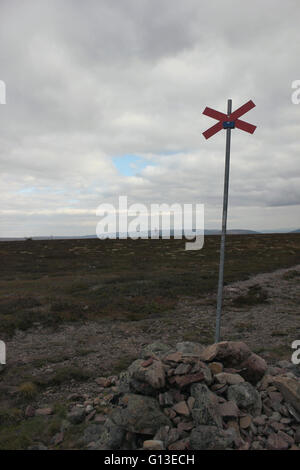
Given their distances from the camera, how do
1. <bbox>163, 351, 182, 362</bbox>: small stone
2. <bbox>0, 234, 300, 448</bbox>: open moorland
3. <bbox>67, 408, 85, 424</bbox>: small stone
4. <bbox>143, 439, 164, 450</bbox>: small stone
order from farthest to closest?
<bbox>0, 234, 300, 448</bbox>: open moorland < <bbox>67, 408, 85, 424</bbox>: small stone < <bbox>163, 351, 182, 362</bbox>: small stone < <bbox>143, 439, 164, 450</bbox>: small stone

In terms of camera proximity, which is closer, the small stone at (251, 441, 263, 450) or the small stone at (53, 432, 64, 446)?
the small stone at (251, 441, 263, 450)

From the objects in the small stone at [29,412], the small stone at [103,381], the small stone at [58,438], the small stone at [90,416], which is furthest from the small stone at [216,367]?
the small stone at [29,412]

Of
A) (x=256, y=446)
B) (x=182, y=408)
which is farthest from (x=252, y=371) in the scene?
(x=182, y=408)

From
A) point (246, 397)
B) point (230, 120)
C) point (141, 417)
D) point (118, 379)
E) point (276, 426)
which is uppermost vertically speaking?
point (230, 120)

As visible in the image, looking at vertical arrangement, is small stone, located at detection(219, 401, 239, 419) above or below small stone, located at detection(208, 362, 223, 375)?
below

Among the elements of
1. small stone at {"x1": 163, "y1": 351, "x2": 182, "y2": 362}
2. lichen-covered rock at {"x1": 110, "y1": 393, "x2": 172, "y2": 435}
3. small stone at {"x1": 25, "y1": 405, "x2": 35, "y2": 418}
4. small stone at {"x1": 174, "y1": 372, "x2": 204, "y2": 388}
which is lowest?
small stone at {"x1": 25, "y1": 405, "x2": 35, "y2": 418}

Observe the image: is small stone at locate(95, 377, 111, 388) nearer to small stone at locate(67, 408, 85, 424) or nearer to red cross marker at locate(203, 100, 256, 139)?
small stone at locate(67, 408, 85, 424)

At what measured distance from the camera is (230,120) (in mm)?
7059

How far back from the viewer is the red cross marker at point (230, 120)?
691 cm

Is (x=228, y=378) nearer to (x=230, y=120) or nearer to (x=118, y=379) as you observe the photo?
(x=118, y=379)

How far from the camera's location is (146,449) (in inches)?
193

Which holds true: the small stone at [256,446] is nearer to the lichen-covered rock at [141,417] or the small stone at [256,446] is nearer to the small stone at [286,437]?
the small stone at [286,437]

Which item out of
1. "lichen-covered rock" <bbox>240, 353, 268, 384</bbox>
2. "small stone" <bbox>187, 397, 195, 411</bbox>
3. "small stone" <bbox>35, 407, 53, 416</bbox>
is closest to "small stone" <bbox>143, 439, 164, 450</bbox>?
"small stone" <bbox>187, 397, 195, 411</bbox>

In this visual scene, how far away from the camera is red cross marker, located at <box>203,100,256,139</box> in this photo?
6910 mm
